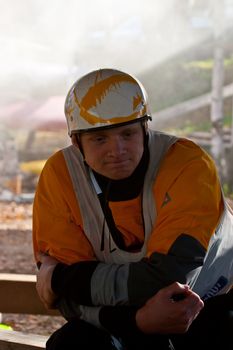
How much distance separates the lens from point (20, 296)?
9.23 feet

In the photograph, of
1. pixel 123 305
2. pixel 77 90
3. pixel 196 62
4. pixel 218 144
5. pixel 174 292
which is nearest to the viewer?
pixel 174 292

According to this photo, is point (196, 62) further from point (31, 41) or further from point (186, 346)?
point (186, 346)

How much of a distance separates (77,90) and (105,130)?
167 mm

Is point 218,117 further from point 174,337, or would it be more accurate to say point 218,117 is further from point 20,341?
point 174,337

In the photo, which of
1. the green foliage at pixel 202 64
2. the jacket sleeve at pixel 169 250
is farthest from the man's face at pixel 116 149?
the green foliage at pixel 202 64

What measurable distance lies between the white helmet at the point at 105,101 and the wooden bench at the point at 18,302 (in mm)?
965

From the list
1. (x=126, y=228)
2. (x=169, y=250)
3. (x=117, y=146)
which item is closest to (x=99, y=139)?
(x=117, y=146)

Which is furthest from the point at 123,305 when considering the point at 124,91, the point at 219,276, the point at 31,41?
the point at 31,41

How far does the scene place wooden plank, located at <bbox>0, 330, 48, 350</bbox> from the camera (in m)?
2.65

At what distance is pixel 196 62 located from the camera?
1312 centimetres

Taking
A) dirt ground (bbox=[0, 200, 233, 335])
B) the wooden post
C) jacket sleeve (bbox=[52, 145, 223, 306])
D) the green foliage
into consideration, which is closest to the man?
jacket sleeve (bbox=[52, 145, 223, 306])

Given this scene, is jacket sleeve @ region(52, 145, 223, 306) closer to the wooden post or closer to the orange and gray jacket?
the orange and gray jacket

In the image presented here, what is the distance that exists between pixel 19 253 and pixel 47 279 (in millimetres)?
4274

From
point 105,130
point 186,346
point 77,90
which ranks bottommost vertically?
point 186,346
